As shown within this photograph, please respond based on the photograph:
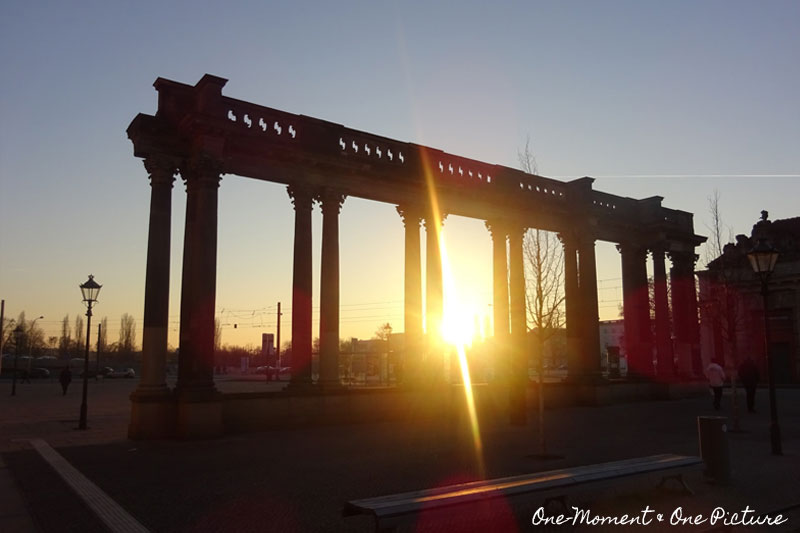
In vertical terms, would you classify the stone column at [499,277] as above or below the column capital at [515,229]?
below

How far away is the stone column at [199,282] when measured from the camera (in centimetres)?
1892

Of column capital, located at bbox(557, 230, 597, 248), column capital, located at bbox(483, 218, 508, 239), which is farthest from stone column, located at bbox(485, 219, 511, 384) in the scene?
column capital, located at bbox(557, 230, 597, 248)

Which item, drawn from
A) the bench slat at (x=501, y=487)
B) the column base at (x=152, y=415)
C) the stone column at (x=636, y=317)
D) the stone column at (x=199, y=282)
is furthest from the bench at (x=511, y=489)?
the stone column at (x=636, y=317)

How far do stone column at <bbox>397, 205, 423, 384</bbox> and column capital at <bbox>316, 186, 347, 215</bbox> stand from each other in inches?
119

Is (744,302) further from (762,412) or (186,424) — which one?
(186,424)

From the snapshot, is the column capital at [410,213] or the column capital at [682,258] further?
the column capital at [682,258]

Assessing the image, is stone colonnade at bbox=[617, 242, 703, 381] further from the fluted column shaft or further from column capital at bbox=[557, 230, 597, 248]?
the fluted column shaft

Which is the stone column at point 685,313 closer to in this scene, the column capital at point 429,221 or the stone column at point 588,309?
the stone column at point 588,309

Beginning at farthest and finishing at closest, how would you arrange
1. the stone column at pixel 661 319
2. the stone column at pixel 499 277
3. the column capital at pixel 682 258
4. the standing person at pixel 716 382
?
1. the column capital at pixel 682 258
2. the stone column at pixel 661 319
3. the standing person at pixel 716 382
4. the stone column at pixel 499 277

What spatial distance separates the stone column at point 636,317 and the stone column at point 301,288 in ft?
58.1

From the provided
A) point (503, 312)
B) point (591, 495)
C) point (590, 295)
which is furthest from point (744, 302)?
point (591, 495)

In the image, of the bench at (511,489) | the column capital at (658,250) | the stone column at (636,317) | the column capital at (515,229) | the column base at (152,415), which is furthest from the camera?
the column capital at (658,250)

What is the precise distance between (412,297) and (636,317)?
1390 centimetres

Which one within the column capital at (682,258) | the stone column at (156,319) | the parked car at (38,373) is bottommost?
the parked car at (38,373)
